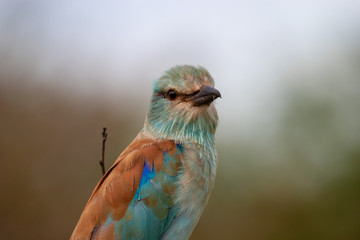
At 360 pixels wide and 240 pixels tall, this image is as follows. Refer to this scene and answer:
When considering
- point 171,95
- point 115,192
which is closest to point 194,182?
point 115,192

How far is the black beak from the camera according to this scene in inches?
172

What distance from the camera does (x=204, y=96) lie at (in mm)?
4387

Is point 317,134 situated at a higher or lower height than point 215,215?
higher

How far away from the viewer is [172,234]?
415 centimetres

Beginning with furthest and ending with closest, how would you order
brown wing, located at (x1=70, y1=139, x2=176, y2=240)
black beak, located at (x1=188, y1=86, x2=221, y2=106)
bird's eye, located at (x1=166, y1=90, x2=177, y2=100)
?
bird's eye, located at (x1=166, y1=90, x2=177, y2=100) → black beak, located at (x1=188, y1=86, x2=221, y2=106) → brown wing, located at (x1=70, y1=139, x2=176, y2=240)

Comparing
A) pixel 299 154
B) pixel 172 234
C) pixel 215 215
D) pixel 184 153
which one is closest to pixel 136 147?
pixel 184 153

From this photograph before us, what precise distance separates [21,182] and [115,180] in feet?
21.0

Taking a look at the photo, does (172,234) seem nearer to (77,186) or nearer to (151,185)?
(151,185)

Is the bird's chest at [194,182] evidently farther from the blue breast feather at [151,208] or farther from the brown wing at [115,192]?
the brown wing at [115,192]

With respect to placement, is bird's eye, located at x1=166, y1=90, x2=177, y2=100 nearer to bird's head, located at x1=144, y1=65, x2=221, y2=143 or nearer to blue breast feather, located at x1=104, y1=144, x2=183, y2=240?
bird's head, located at x1=144, y1=65, x2=221, y2=143

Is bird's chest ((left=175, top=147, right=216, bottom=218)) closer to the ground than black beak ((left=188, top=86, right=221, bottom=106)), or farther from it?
closer to the ground

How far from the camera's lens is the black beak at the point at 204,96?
437 centimetres

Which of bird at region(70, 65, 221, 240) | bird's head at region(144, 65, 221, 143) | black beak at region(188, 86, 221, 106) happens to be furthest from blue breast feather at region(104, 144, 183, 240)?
black beak at region(188, 86, 221, 106)

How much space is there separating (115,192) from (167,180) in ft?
1.39
